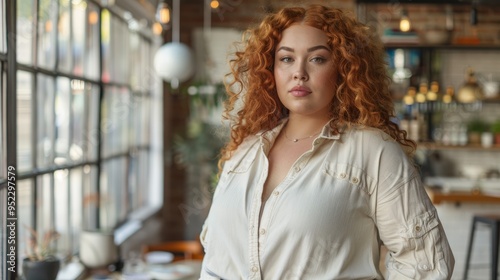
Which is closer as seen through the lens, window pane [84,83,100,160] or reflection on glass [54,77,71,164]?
reflection on glass [54,77,71,164]

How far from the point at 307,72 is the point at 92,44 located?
3.44m

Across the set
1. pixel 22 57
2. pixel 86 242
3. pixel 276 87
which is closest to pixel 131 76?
pixel 86 242

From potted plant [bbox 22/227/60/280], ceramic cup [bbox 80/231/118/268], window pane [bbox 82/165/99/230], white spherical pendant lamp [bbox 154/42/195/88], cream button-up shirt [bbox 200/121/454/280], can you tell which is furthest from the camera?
white spherical pendant lamp [bbox 154/42/195/88]

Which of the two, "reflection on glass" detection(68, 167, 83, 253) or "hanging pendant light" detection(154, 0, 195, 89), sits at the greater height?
"hanging pendant light" detection(154, 0, 195, 89)

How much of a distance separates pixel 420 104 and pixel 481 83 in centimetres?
62

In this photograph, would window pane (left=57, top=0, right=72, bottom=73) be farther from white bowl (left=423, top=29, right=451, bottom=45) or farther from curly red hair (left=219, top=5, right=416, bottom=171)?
white bowl (left=423, top=29, right=451, bottom=45)

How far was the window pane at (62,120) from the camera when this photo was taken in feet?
13.4

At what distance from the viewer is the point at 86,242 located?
395 cm

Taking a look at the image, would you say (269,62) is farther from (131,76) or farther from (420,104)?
(420,104)

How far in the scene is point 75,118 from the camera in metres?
4.54

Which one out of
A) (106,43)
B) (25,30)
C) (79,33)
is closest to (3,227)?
(25,30)

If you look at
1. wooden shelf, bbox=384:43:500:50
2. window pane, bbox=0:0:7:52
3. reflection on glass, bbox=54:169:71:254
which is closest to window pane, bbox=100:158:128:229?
reflection on glass, bbox=54:169:71:254

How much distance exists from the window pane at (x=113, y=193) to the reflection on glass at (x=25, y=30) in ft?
6.05

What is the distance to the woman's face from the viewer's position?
185 centimetres
